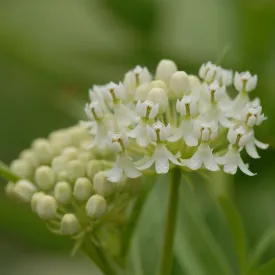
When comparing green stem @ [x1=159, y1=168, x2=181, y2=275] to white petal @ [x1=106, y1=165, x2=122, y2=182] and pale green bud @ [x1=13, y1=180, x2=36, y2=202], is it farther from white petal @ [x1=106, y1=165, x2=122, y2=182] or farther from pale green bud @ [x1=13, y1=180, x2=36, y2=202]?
pale green bud @ [x1=13, y1=180, x2=36, y2=202]

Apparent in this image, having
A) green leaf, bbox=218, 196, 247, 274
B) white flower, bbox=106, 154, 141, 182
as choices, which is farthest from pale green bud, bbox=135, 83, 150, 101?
green leaf, bbox=218, 196, 247, 274

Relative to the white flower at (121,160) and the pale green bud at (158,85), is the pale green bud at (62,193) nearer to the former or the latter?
the white flower at (121,160)

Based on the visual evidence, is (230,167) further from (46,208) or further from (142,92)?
(46,208)

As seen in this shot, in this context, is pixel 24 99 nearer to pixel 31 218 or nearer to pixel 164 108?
pixel 31 218

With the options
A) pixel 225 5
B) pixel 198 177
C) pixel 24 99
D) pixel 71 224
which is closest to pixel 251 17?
pixel 225 5

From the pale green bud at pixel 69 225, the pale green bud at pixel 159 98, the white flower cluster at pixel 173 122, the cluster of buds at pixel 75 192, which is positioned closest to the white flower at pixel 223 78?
the white flower cluster at pixel 173 122

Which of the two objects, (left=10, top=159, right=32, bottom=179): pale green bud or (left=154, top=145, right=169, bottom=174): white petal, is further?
(left=10, top=159, right=32, bottom=179): pale green bud

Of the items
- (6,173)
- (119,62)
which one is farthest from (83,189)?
(119,62)
